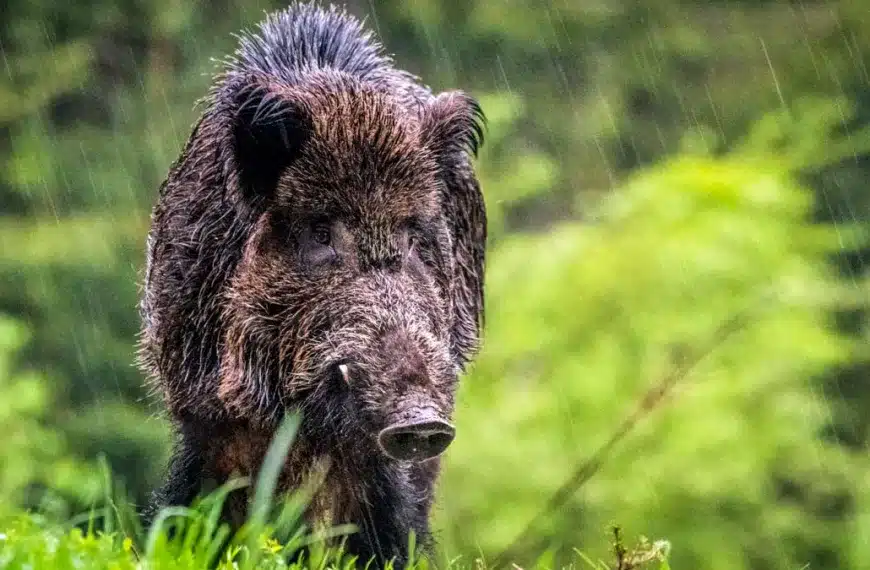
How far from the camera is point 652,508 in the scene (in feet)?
41.4

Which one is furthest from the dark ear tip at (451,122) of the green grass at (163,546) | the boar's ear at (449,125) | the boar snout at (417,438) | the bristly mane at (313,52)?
the green grass at (163,546)

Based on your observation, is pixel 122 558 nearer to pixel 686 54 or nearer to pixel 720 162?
pixel 720 162

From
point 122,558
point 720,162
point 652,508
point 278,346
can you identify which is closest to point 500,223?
point 720,162

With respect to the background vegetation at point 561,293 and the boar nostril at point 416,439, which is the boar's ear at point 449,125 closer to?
the boar nostril at point 416,439

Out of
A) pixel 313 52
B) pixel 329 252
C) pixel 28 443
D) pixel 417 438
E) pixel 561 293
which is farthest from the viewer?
pixel 561 293

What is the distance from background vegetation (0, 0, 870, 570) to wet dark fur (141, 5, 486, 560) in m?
6.22

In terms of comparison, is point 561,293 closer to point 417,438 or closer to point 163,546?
point 417,438

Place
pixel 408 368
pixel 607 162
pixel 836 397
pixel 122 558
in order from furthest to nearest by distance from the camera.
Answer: pixel 607 162 → pixel 836 397 → pixel 408 368 → pixel 122 558

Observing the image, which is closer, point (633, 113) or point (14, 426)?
point (14, 426)

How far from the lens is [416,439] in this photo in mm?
4012

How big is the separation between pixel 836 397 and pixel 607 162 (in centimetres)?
477

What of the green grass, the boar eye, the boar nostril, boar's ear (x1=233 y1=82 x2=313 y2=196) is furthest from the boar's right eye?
the green grass

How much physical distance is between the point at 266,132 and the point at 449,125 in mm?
780

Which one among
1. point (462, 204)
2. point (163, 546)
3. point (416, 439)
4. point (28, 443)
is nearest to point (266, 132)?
point (462, 204)
